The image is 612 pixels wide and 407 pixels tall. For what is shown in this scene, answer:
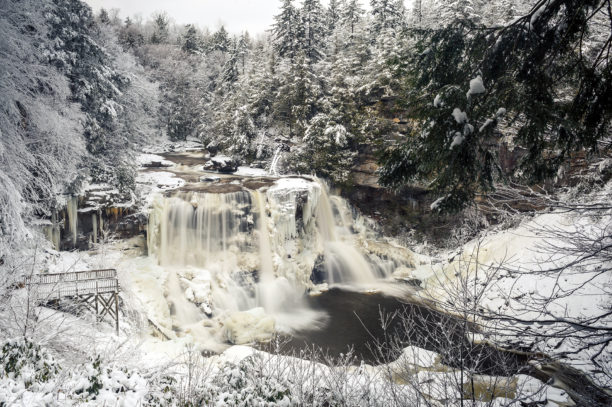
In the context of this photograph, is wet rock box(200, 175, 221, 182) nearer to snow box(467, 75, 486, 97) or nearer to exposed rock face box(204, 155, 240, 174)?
exposed rock face box(204, 155, 240, 174)

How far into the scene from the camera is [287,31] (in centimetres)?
2881

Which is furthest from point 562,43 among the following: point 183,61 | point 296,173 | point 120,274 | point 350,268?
point 183,61

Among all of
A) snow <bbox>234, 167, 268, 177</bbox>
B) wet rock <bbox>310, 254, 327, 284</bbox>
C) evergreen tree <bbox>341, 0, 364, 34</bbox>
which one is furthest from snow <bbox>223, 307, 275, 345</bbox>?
evergreen tree <bbox>341, 0, 364, 34</bbox>

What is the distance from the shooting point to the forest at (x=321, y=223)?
337 cm

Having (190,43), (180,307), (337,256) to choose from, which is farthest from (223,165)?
(190,43)

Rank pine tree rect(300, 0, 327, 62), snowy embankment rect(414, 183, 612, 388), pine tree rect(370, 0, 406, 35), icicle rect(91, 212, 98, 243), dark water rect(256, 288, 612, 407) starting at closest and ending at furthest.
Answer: snowy embankment rect(414, 183, 612, 388) < dark water rect(256, 288, 612, 407) < icicle rect(91, 212, 98, 243) < pine tree rect(300, 0, 327, 62) < pine tree rect(370, 0, 406, 35)

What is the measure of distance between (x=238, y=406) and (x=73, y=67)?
15.8 metres

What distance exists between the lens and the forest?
337 cm

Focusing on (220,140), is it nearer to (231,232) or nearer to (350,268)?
(231,232)

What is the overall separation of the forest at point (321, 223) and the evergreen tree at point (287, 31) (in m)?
0.19

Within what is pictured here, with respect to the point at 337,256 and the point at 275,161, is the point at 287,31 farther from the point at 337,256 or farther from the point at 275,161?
the point at 337,256

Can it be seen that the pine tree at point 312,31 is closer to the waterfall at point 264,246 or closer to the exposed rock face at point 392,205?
the exposed rock face at point 392,205

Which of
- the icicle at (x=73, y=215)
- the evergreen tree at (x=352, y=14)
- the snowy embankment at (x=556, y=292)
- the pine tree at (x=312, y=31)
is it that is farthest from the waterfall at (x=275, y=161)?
the evergreen tree at (x=352, y=14)

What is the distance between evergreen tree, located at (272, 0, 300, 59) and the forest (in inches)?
7.6
